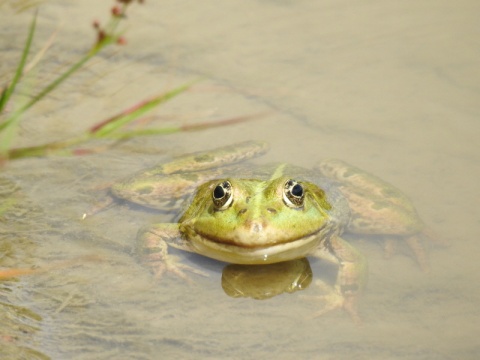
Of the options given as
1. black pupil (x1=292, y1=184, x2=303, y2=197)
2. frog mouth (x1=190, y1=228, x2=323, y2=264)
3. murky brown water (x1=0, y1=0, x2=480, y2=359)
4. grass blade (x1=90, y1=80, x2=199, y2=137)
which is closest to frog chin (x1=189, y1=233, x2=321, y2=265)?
frog mouth (x1=190, y1=228, x2=323, y2=264)

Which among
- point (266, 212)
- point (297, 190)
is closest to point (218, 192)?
point (266, 212)

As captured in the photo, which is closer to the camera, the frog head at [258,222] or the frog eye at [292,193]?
the frog head at [258,222]

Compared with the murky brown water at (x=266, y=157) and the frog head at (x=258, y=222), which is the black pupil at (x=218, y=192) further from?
the murky brown water at (x=266, y=157)

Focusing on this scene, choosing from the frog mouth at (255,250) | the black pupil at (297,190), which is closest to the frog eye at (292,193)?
the black pupil at (297,190)

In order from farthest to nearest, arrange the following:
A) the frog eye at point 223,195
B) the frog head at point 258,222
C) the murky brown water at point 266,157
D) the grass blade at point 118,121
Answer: the frog eye at point 223,195 < the frog head at point 258,222 < the murky brown water at point 266,157 < the grass blade at point 118,121

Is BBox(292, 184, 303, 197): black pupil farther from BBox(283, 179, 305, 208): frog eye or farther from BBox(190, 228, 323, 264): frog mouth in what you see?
BBox(190, 228, 323, 264): frog mouth

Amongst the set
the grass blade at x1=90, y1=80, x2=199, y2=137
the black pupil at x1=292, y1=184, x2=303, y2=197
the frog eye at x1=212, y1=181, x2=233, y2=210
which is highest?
the grass blade at x1=90, y1=80, x2=199, y2=137

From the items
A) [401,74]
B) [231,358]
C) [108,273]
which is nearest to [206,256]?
[108,273]
